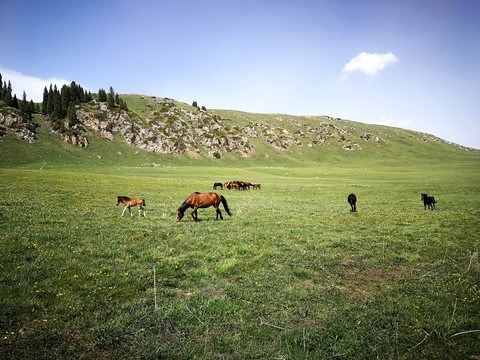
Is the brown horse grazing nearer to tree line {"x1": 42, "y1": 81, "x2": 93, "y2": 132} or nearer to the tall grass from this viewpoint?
the tall grass

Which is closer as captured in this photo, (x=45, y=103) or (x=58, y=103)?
(x=58, y=103)

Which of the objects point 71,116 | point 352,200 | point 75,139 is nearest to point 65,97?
point 71,116

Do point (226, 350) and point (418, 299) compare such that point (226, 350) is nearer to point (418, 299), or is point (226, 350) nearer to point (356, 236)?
point (418, 299)

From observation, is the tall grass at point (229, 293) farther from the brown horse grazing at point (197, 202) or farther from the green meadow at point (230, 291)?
the brown horse grazing at point (197, 202)

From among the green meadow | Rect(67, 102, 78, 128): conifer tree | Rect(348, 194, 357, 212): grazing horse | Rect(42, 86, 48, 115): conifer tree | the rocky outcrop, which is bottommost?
the green meadow

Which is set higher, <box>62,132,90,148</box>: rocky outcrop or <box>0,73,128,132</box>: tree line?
<box>0,73,128,132</box>: tree line

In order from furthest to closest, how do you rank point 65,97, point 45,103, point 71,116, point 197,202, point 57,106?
point 45,103 → point 65,97 → point 57,106 → point 71,116 → point 197,202

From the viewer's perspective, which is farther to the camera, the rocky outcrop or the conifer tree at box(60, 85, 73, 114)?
the conifer tree at box(60, 85, 73, 114)

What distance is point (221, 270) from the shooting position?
381 inches

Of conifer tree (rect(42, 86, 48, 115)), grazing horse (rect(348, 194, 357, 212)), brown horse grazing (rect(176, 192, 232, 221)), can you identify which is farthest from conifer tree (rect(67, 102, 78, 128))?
grazing horse (rect(348, 194, 357, 212))

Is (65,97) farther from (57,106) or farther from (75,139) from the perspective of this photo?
(75,139)

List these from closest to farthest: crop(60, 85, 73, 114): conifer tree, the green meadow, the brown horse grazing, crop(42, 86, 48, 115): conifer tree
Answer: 1. the green meadow
2. the brown horse grazing
3. crop(60, 85, 73, 114): conifer tree
4. crop(42, 86, 48, 115): conifer tree

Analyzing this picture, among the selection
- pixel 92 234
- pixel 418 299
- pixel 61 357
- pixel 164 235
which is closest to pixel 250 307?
pixel 61 357

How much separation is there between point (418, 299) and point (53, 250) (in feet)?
50.1
